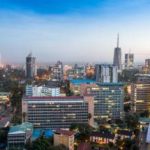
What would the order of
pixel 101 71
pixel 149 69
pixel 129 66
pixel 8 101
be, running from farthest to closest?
pixel 129 66, pixel 149 69, pixel 101 71, pixel 8 101

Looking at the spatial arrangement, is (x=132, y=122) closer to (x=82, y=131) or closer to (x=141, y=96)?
(x=82, y=131)

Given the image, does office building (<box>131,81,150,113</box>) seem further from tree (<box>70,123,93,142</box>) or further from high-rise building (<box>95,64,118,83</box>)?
tree (<box>70,123,93,142</box>)

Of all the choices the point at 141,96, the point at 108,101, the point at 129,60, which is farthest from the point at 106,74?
the point at 129,60

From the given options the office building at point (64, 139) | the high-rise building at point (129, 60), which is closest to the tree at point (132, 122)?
the office building at point (64, 139)

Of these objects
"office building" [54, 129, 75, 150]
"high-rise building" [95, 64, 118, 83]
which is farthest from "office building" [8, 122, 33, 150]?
"high-rise building" [95, 64, 118, 83]

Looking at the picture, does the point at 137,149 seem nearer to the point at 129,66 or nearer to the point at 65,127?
the point at 65,127

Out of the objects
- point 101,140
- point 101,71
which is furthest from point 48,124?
point 101,71

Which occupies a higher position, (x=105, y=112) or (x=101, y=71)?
(x=101, y=71)
